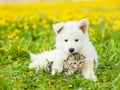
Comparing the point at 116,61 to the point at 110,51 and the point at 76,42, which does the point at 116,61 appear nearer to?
the point at 110,51

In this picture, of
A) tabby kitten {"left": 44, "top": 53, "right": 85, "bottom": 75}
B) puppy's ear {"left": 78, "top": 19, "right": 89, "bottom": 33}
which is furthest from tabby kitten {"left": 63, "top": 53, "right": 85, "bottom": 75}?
puppy's ear {"left": 78, "top": 19, "right": 89, "bottom": 33}

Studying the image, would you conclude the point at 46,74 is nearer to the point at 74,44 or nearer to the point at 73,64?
the point at 73,64

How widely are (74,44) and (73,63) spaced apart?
1.15 feet

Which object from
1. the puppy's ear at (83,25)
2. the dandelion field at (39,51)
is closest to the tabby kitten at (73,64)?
the dandelion field at (39,51)

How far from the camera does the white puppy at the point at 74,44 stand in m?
6.73

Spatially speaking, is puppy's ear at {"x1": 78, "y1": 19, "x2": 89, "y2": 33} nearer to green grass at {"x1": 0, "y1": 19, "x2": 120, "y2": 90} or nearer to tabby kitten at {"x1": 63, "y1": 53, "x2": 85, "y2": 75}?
tabby kitten at {"x1": 63, "y1": 53, "x2": 85, "y2": 75}

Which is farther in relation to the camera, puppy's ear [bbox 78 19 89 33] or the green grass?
puppy's ear [bbox 78 19 89 33]

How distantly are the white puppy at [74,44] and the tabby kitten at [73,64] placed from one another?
0.07 metres

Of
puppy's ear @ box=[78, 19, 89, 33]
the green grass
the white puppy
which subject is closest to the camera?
the green grass

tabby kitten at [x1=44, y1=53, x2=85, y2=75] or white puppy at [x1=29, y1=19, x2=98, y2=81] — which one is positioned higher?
white puppy at [x1=29, y1=19, x2=98, y2=81]

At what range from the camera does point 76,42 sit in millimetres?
6758

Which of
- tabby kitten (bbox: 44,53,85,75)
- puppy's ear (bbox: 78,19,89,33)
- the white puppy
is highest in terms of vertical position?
puppy's ear (bbox: 78,19,89,33)

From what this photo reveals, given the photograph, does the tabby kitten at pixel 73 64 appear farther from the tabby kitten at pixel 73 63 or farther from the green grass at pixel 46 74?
the green grass at pixel 46 74

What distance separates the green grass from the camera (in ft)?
21.3
